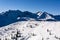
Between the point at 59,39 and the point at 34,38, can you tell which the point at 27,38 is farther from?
→ the point at 59,39

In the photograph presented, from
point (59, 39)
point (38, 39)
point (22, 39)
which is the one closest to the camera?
point (59, 39)

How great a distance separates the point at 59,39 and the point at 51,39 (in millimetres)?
2236

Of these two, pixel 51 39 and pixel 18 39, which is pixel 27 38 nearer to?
pixel 18 39

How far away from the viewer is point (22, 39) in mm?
47875

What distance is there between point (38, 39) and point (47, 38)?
8.24 ft

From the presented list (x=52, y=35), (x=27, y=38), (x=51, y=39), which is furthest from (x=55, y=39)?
(x=27, y=38)

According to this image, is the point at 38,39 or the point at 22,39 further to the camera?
the point at 22,39

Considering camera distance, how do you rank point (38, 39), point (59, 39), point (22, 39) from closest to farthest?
point (59, 39), point (38, 39), point (22, 39)

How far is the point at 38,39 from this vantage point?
147ft

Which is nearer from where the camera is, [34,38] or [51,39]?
[51,39]

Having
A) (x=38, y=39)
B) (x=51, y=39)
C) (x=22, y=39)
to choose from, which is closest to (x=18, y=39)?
(x=22, y=39)

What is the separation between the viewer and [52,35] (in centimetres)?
4712

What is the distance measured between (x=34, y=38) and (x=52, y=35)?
5.30 metres

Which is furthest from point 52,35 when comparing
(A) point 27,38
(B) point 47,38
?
(A) point 27,38
